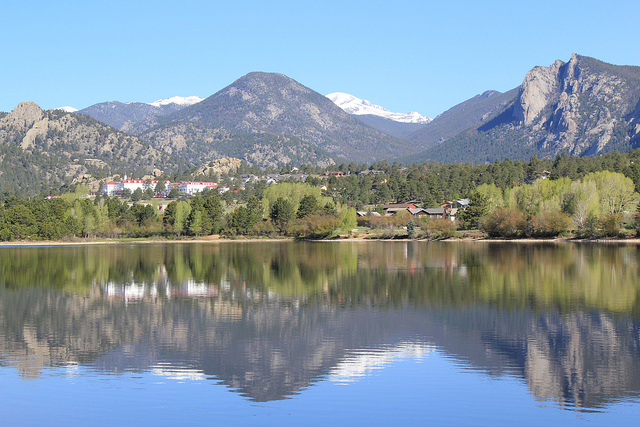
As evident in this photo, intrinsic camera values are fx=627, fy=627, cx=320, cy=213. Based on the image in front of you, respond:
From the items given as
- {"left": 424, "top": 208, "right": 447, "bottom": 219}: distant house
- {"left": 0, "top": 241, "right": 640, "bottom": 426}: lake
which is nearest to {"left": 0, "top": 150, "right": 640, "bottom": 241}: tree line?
{"left": 424, "top": 208, "right": 447, "bottom": 219}: distant house

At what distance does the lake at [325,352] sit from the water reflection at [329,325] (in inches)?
4.0

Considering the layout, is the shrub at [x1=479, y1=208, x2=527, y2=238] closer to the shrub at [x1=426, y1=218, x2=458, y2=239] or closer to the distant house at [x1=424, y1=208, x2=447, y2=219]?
the shrub at [x1=426, y1=218, x2=458, y2=239]

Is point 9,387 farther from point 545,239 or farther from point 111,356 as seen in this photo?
point 545,239

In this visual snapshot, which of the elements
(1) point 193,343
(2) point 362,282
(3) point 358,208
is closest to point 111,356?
(1) point 193,343

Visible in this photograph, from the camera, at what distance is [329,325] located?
28.4 meters

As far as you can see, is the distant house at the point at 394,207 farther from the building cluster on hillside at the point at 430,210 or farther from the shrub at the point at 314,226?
the shrub at the point at 314,226

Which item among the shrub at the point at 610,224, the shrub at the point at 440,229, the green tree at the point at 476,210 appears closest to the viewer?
the shrub at the point at 610,224

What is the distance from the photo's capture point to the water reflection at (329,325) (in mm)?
20906

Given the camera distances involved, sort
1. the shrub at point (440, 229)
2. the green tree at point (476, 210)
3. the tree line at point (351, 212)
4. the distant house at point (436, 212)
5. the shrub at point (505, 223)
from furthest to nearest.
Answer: the distant house at point (436, 212) < the green tree at point (476, 210) < the shrub at point (440, 229) < the shrub at point (505, 223) < the tree line at point (351, 212)

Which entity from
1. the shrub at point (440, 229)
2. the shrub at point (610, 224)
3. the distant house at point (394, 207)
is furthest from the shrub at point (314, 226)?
the shrub at point (610, 224)

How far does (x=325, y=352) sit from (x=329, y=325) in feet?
16.7

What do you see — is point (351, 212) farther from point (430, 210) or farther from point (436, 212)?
point (430, 210)

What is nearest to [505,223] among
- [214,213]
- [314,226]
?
[314,226]

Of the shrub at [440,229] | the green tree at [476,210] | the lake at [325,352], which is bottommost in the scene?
the lake at [325,352]
